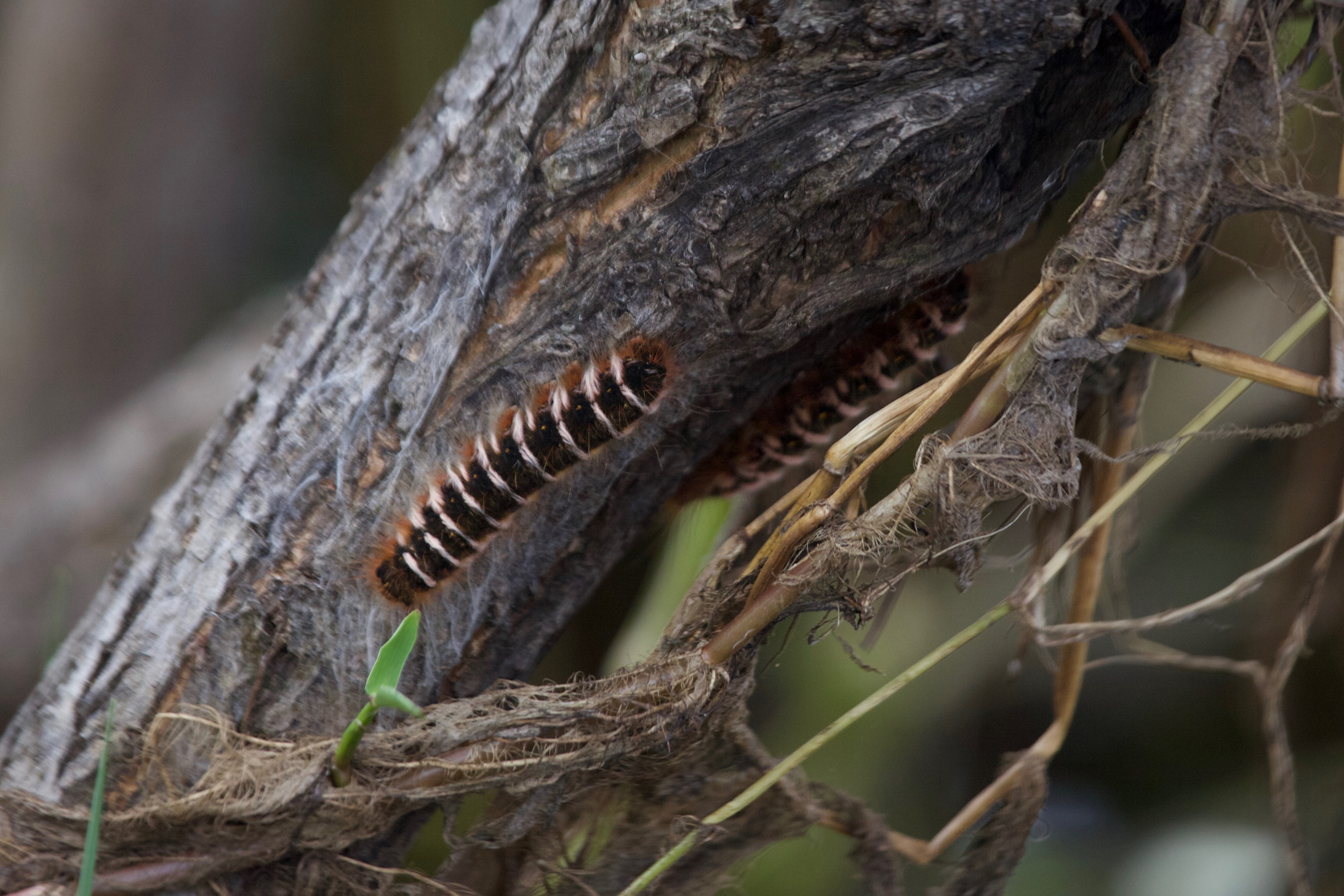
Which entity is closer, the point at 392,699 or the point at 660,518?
the point at 392,699

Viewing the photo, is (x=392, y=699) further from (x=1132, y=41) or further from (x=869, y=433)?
(x=1132, y=41)

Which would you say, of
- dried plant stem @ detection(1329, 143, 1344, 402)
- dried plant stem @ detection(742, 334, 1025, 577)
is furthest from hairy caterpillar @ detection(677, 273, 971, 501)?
dried plant stem @ detection(1329, 143, 1344, 402)

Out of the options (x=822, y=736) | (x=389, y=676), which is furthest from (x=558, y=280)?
(x=822, y=736)

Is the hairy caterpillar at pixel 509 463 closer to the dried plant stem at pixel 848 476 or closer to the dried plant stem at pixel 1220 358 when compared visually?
the dried plant stem at pixel 848 476

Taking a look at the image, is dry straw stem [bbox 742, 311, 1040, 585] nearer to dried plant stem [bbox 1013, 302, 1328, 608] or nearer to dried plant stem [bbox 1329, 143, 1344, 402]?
dried plant stem [bbox 1013, 302, 1328, 608]

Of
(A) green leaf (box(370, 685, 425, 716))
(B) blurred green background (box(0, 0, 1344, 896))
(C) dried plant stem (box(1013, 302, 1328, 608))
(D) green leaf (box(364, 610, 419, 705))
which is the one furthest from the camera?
(B) blurred green background (box(0, 0, 1344, 896))

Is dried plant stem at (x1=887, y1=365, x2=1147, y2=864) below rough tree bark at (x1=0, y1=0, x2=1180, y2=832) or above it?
below

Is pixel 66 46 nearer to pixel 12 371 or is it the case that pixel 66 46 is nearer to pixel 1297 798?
pixel 12 371
